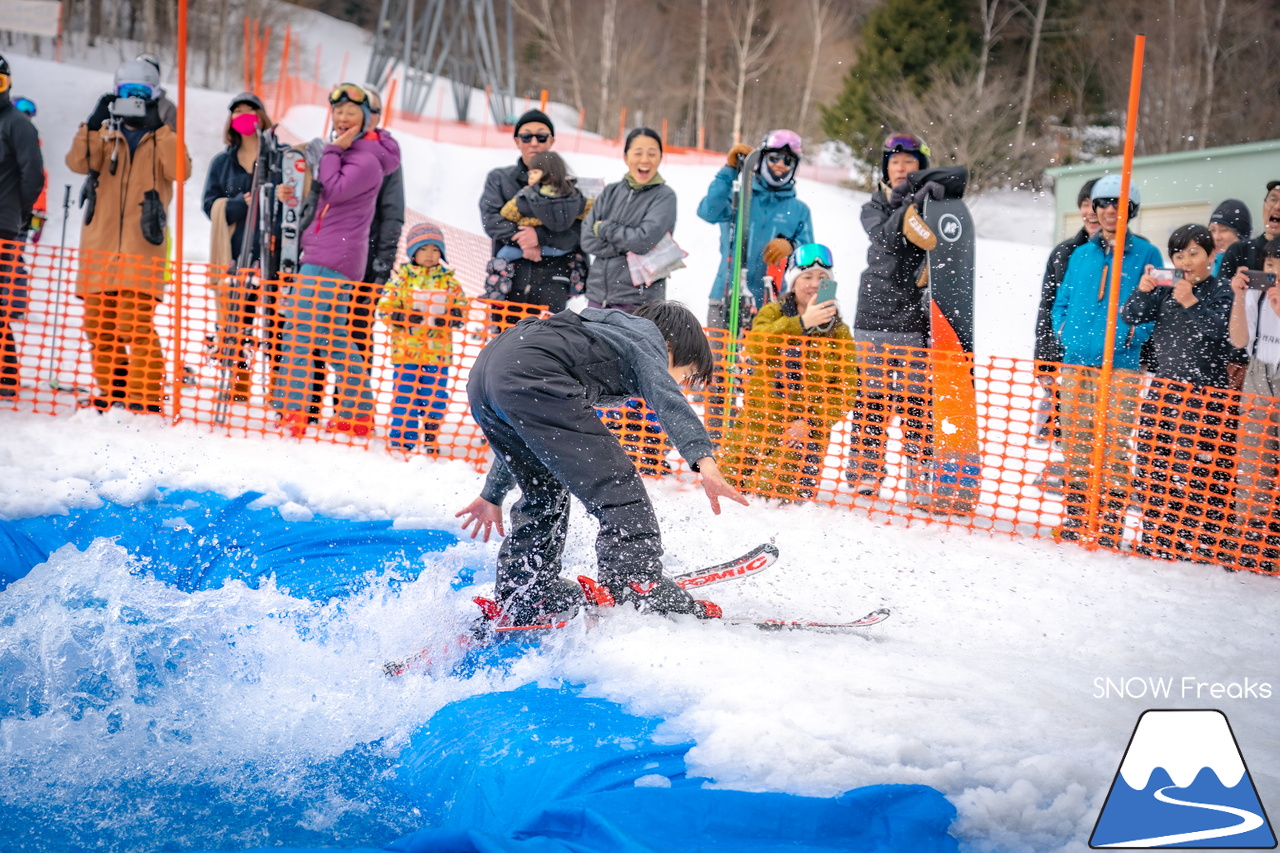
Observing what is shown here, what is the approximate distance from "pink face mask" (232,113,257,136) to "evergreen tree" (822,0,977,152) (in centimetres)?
2045

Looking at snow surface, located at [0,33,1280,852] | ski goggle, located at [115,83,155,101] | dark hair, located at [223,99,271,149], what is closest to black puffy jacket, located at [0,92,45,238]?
ski goggle, located at [115,83,155,101]

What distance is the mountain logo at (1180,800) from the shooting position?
87.3 inches

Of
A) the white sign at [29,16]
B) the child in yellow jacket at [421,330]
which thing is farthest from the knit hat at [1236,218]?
the white sign at [29,16]

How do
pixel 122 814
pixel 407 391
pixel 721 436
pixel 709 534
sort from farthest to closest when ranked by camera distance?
pixel 407 391 → pixel 721 436 → pixel 709 534 → pixel 122 814

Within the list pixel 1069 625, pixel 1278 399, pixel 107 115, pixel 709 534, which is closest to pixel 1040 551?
pixel 1069 625

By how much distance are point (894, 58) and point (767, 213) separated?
70.5ft

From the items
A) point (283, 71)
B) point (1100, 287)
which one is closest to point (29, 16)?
point (1100, 287)

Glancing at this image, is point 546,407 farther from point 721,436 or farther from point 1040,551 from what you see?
point 1040,551

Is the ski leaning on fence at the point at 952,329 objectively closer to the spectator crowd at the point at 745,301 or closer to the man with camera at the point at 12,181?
the spectator crowd at the point at 745,301

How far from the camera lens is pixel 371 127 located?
634 cm

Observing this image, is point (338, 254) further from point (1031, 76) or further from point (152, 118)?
point (1031, 76)

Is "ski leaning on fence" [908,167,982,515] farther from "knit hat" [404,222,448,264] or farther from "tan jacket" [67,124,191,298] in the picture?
"tan jacket" [67,124,191,298]

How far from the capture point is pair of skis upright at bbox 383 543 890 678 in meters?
3.15

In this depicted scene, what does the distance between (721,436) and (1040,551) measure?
1738 millimetres
